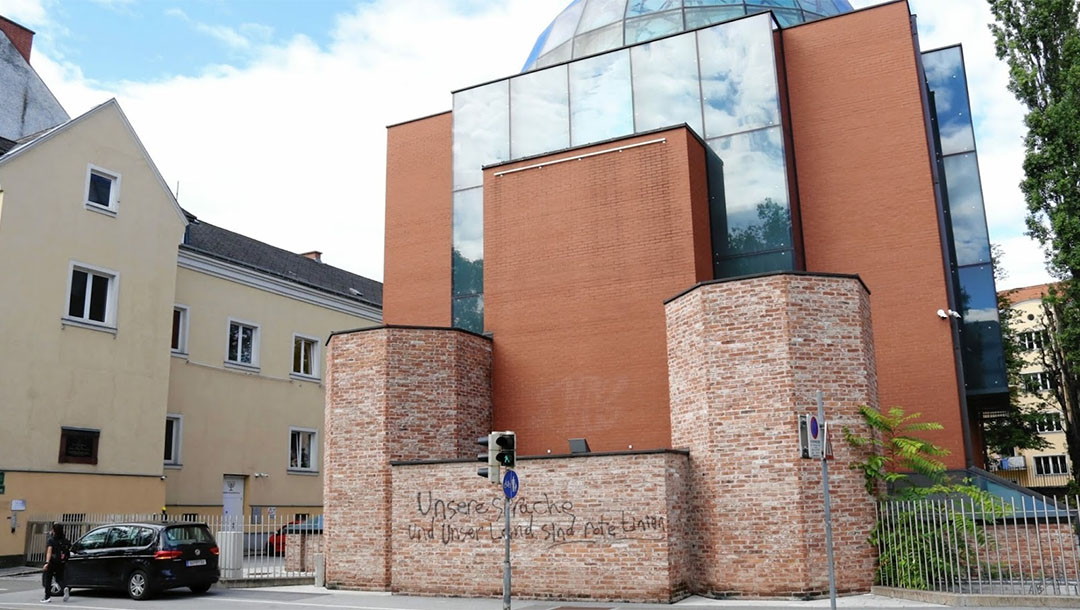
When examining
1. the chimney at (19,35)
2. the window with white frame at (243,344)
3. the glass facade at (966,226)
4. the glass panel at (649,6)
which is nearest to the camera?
the glass facade at (966,226)

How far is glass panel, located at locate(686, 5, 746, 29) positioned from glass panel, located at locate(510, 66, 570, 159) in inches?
162

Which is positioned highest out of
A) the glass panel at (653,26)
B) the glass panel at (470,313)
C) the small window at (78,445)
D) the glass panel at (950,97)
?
the glass panel at (653,26)

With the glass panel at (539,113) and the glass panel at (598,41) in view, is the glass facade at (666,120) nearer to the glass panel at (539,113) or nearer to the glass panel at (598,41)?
the glass panel at (539,113)

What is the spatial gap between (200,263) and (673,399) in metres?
21.0

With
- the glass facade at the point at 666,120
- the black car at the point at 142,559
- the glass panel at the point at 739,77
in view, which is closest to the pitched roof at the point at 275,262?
the glass facade at the point at 666,120

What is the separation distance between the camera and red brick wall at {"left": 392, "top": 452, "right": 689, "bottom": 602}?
15.5m

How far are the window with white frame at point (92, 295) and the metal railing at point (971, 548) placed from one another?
2279 centimetres

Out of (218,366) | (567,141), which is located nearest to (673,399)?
(567,141)

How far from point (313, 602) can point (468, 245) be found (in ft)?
33.7

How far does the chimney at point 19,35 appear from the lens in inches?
1267

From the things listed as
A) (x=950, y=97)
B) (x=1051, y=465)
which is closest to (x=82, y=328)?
(x=950, y=97)

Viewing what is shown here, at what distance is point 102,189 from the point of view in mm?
28109

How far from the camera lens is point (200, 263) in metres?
32.0

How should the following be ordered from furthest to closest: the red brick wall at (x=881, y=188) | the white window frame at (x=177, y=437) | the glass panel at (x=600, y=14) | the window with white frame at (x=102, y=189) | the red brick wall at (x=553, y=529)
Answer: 1. the white window frame at (x=177, y=437)
2. the window with white frame at (x=102, y=189)
3. the glass panel at (x=600, y=14)
4. the red brick wall at (x=881, y=188)
5. the red brick wall at (x=553, y=529)
